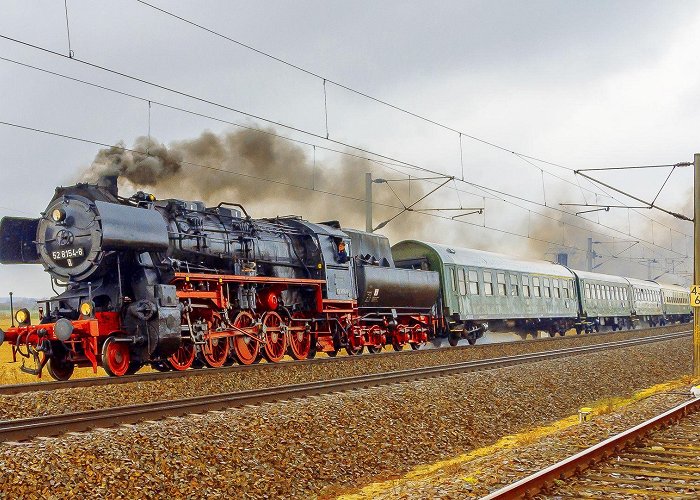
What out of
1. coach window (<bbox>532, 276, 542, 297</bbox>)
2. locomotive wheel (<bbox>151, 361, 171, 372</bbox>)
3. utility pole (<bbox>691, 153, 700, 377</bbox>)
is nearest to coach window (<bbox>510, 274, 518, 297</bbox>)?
coach window (<bbox>532, 276, 542, 297</bbox>)

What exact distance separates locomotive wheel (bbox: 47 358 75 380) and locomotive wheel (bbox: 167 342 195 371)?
1.82 metres

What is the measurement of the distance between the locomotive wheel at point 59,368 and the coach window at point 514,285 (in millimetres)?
18463

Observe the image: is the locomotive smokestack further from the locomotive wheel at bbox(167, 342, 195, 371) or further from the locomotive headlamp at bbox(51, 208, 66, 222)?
the locomotive wheel at bbox(167, 342, 195, 371)

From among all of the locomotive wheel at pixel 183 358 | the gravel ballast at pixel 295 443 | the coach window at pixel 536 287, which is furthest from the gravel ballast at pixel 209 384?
the coach window at pixel 536 287

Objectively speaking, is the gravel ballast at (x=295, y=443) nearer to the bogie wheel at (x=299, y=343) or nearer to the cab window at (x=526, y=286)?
the bogie wheel at (x=299, y=343)

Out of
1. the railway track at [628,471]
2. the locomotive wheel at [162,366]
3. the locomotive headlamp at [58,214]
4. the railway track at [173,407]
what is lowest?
the railway track at [628,471]

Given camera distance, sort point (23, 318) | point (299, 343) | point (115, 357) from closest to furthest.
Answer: point (115, 357), point (23, 318), point (299, 343)

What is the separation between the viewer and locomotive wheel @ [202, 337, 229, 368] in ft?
50.8

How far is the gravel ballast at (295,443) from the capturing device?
708 centimetres

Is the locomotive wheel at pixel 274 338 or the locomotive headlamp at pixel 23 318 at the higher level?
the locomotive headlamp at pixel 23 318

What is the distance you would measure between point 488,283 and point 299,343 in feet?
35.4

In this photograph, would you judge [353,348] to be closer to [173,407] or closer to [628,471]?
[173,407]

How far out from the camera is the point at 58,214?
14.4 metres

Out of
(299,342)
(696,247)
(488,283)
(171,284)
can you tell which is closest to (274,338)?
(299,342)
